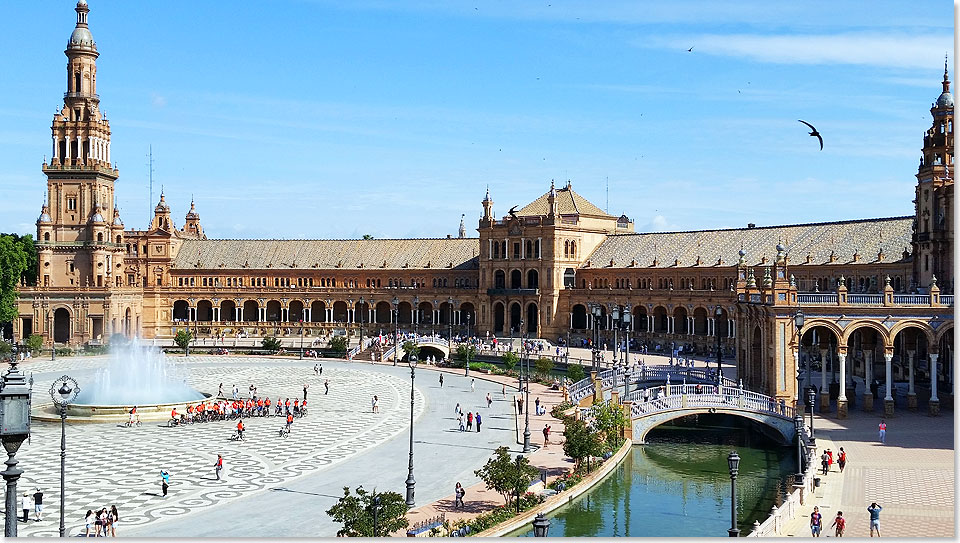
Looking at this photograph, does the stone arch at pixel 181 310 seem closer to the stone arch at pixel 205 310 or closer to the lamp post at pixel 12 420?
the stone arch at pixel 205 310

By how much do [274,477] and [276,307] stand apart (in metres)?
87.6

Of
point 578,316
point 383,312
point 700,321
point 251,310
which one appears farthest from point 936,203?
point 251,310

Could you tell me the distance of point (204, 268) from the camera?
414 feet

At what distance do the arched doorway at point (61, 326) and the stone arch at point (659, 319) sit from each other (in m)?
66.7

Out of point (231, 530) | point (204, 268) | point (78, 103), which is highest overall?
point (78, 103)

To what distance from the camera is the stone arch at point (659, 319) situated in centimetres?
10200

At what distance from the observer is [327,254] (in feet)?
420

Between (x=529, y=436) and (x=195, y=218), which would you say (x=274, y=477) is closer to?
(x=529, y=436)

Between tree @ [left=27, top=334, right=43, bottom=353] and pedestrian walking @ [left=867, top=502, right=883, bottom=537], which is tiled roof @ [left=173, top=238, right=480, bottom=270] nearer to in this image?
tree @ [left=27, top=334, right=43, bottom=353]

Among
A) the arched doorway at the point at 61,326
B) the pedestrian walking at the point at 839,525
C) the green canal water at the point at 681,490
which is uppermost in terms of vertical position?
the arched doorway at the point at 61,326

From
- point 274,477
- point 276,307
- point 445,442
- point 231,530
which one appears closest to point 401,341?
point 276,307

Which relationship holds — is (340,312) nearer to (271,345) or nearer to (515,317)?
(271,345)

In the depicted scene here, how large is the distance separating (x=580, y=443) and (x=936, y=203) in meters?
36.3

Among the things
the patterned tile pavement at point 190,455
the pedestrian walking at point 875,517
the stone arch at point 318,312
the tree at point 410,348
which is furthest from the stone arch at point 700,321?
the pedestrian walking at point 875,517
